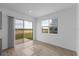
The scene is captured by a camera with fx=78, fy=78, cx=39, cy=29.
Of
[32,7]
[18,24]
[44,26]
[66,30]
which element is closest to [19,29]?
→ [18,24]

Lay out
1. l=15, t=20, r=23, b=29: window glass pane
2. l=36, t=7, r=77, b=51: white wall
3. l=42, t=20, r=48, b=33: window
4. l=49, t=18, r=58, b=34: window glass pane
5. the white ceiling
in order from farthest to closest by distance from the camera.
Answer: l=42, t=20, r=48, b=33: window → l=49, t=18, r=58, b=34: window glass pane → l=15, t=20, r=23, b=29: window glass pane → l=36, t=7, r=77, b=51: white wall → the white ceiling

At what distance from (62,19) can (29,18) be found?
1.62 meters

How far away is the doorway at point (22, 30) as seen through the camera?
142 inches

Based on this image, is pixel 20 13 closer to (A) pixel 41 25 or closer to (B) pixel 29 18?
(B) pixel 29 18

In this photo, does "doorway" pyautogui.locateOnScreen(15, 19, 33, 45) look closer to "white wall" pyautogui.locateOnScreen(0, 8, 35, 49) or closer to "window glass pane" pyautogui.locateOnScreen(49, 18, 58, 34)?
"white wall" pyautogui.locateOnScreen(0, 8, 35, 49)

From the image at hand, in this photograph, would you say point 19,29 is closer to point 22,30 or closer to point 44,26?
point 22,30

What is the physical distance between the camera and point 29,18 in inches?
156

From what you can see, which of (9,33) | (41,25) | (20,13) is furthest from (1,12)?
(41,25)

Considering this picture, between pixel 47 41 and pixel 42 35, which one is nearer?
pixel 47 41

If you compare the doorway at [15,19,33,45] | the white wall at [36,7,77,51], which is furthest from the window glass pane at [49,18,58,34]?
the doorway at [15,19,33,45]

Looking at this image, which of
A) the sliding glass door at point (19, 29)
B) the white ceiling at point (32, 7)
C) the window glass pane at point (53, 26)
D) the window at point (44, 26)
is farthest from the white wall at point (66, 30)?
the sliding glass door at point (19, 29)

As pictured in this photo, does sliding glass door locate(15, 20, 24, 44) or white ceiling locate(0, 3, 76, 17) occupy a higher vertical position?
white ceiling locate(0, 3, 76, 17)

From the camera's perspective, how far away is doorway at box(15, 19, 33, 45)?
361cm

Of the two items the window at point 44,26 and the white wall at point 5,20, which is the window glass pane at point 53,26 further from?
the white wall at point 5,20
